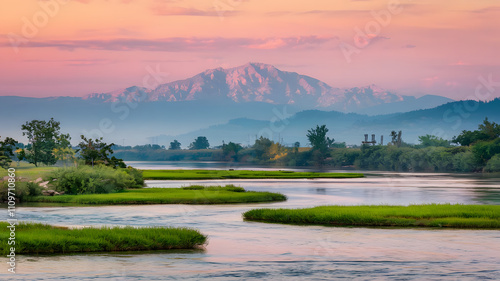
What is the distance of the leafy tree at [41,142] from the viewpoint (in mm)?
99812

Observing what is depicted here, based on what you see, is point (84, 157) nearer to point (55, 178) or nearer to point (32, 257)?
point (55, 178)

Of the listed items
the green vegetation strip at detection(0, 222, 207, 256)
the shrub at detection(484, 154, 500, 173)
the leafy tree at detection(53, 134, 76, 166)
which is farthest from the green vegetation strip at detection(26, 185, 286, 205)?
the shrub at detection(484, 154, 500, 173)

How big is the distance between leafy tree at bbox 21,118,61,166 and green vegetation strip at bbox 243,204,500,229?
63.9 meters

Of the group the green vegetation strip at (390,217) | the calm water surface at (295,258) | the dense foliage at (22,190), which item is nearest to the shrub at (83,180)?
the dense foliage at (22,190)

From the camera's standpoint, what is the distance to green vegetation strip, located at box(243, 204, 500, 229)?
129 feet

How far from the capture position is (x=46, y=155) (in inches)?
3952

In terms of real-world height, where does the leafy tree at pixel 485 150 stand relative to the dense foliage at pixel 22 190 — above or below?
above

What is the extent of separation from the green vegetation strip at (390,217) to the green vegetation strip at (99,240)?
1169 centimetres

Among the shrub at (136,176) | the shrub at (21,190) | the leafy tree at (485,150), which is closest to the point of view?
the shrub at (21,190)

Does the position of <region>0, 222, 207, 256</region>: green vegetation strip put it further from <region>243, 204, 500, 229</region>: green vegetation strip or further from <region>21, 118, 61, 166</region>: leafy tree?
<region>21, 118, 61, 166</region>: leafy tree

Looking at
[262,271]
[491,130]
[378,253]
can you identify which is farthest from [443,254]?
[491,130]

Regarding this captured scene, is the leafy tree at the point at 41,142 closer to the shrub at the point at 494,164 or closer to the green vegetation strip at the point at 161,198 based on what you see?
the green vegetation strip at the point at 161,198

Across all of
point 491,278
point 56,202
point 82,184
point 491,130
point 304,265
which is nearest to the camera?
point 491,278

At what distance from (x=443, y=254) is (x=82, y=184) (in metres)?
39.2
